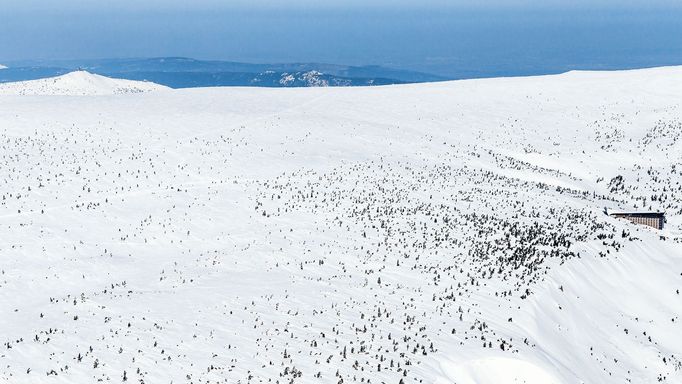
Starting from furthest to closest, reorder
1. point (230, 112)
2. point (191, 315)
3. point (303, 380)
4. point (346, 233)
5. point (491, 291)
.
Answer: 1. point (230, 112)
2. point (346, 233)
3. point (491, 291)
4. point (191, 315)
5. point (303, 380)

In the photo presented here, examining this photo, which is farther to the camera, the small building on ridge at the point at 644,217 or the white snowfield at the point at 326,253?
the small building on ridge at the point at 644,217

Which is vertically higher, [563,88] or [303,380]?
[563,88]

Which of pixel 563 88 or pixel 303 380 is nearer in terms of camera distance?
pixel 303 380

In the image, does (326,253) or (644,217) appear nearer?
(326,253)

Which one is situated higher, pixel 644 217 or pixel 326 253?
pixel 644 217

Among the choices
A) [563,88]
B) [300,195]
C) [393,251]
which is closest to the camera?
[393,251]

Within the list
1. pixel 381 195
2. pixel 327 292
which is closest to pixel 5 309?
pixel 327 292

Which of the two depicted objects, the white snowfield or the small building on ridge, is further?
the small building on ridge

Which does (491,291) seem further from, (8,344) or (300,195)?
(300,195)
